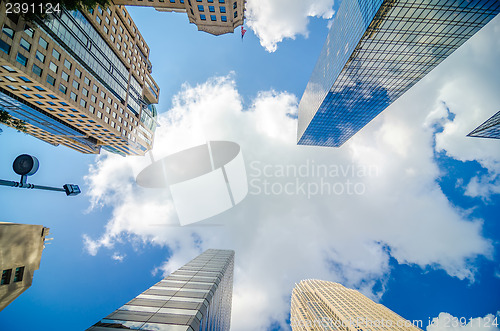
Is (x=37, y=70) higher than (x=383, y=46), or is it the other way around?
(x=383, y=46)


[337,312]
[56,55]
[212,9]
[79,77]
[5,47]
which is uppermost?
[212,9]

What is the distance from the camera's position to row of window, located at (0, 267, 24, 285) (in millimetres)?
8695

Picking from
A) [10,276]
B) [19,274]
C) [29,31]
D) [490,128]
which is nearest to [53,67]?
[29,31]

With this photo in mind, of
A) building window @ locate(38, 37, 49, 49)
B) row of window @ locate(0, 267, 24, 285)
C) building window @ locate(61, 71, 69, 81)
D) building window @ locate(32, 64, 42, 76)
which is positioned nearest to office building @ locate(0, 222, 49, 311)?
row of window @ locate(0, 267, 24, 285)

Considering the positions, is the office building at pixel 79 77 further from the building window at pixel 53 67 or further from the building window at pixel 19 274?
the building window at pixel 19 274

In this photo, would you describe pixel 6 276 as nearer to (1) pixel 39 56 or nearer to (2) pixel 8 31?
(2) pixel 8 31

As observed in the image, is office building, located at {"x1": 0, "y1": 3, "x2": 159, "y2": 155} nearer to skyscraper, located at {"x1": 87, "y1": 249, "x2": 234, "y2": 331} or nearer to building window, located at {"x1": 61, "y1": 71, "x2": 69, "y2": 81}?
building window, located at {"x1": 61, "y1": 71, "x2": 69, "y2": 81}

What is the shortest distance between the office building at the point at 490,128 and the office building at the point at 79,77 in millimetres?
96518

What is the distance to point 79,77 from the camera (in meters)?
35.1

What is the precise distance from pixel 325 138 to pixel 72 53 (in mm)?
98916

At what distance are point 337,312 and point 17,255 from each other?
82.1 metres

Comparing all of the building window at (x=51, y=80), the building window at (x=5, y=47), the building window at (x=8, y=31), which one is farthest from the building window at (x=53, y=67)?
the building window at (x=5, y=47)

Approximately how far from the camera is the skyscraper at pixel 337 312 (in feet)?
195

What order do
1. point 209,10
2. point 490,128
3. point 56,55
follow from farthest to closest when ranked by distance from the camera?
point 490,128
point 209,10
point 56,55
